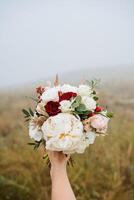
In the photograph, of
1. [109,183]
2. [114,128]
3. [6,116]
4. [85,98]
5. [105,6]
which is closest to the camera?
[85,98]

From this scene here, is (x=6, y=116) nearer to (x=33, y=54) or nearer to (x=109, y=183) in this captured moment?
Result: (x=33, y=54)

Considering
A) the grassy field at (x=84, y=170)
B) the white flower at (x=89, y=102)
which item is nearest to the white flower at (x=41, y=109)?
the white flower at (x=89, y=102)

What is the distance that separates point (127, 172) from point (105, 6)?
A: 5.95 ft

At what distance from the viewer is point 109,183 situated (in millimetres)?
3820

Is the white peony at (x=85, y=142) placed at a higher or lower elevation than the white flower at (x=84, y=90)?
lower

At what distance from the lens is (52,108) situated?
161 cm

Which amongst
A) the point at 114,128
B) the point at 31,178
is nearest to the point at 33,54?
the point at 114,128

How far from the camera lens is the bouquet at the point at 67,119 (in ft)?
5.03

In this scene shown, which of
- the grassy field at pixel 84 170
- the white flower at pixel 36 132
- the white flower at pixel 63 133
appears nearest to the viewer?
the white flower at pixel 63 133

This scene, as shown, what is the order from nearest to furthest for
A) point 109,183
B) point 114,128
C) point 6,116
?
point 109,183 → point 114,128 → point 6,116

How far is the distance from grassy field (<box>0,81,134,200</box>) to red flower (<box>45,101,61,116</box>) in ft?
7.19

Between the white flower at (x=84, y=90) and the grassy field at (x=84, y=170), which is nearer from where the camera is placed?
the white flower at (x=84, y=90)

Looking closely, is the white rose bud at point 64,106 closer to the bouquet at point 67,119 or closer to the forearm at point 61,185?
the bouquet at point 67,119

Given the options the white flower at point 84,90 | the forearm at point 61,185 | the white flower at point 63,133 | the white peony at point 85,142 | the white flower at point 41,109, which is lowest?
the forearm at point 61,185
